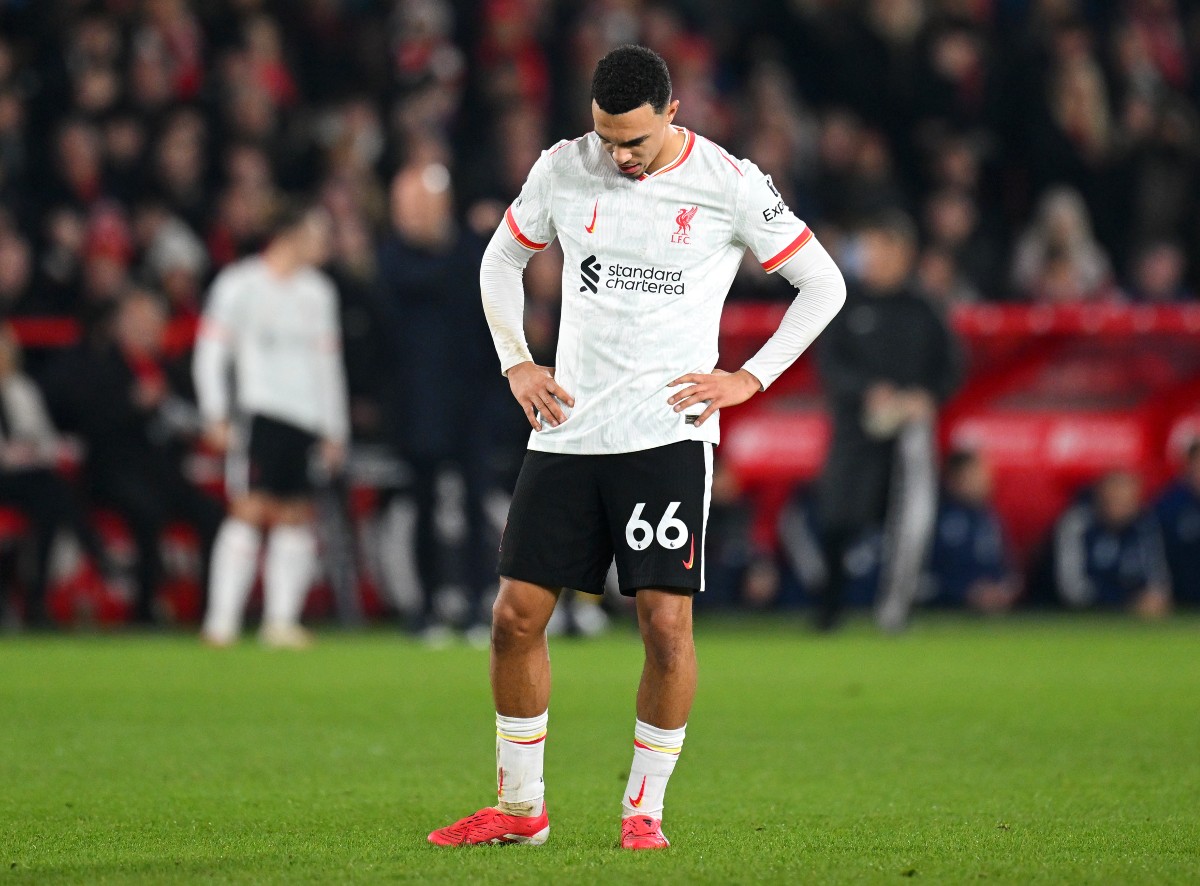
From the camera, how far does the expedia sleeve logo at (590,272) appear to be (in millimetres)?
5465

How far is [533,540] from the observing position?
5.44 metres

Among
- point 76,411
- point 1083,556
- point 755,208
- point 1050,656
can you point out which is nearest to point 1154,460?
point 1083,556

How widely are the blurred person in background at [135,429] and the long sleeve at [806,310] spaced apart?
845cm

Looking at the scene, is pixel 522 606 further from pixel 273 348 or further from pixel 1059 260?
pixel 1059 260

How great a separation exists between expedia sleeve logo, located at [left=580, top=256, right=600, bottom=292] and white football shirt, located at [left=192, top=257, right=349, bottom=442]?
6.88m

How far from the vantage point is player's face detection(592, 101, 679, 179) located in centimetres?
520

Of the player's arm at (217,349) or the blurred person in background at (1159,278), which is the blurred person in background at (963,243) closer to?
the blurred person in background at (1159,278)

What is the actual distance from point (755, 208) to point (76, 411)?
8.94 meters

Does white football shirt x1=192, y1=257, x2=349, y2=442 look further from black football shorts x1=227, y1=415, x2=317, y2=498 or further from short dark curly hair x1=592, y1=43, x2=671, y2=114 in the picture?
short dark curly hair x1=592, y1=43, x2=671, y2=114

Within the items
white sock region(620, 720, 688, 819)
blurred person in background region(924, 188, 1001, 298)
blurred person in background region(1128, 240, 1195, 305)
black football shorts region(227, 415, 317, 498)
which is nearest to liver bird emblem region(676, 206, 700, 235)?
white sock region(620, 720, 688, 819)

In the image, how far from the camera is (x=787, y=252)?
5.55m

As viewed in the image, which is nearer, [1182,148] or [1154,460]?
[1154,460]

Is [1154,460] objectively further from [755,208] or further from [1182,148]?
[755,208]

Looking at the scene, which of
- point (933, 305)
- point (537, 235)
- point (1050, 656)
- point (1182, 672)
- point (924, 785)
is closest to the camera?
point (537, 235)
